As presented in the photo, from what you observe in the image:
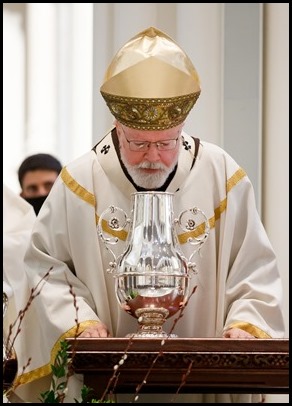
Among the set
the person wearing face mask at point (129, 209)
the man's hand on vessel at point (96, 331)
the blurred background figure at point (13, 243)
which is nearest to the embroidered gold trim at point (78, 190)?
the person wearing face mask at point (129, 209)

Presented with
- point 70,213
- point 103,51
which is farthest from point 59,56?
point 70,213

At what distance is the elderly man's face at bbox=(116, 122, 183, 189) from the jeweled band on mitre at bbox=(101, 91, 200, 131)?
24mm

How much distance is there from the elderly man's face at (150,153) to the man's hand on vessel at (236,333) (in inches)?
26.8

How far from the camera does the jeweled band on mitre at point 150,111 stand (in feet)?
20.0

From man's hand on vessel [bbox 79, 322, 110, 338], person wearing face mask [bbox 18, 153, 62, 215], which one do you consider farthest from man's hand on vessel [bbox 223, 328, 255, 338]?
person wearing face mask [bbox 18, 153, 62, 215]

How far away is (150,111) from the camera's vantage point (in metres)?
6.13

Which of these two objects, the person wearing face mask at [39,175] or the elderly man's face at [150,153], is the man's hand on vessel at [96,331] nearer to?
the elderly man's face at [150,153]

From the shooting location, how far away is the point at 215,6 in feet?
32.3

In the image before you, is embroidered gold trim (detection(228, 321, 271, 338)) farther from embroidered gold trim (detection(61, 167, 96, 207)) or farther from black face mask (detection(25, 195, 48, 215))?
black face mask (detection(25, 195, 48, 215))

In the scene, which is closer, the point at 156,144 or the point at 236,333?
the point at 236,333

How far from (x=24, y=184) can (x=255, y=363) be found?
408 cm

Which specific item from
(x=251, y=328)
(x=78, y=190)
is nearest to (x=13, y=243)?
(x=78, y=190)

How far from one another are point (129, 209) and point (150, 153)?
16.6 inches

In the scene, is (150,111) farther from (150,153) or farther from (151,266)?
(151,266)
